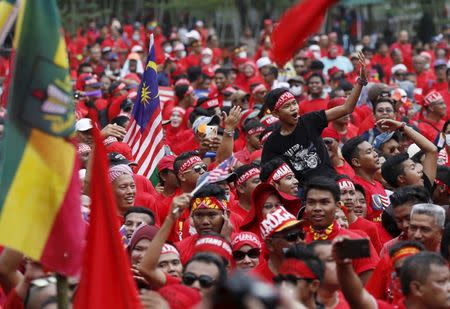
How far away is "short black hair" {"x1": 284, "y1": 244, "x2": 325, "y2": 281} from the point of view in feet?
22.9

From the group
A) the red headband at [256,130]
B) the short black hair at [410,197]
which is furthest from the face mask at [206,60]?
the short black hair at [410,197]

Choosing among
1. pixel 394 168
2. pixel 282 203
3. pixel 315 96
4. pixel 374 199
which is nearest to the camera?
pixel 282 203

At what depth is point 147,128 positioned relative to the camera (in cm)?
1291

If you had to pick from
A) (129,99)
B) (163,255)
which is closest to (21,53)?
(163,255)

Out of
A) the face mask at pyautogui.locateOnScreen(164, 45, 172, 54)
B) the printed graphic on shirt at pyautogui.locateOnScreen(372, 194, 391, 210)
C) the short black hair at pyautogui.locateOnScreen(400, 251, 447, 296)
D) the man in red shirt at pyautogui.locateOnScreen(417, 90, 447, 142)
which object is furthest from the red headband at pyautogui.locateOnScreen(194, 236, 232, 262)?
the face mask at pyautogui.locateOnScreen(164, 45, 172, 54)

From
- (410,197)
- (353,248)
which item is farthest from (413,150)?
(353,248)

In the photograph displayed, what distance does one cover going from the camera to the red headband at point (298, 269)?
6930 millimetres

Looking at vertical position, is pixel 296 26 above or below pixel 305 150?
above

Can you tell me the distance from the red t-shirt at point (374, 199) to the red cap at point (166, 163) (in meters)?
1.68

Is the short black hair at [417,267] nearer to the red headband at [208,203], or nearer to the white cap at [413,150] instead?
the red headband at [208,203]

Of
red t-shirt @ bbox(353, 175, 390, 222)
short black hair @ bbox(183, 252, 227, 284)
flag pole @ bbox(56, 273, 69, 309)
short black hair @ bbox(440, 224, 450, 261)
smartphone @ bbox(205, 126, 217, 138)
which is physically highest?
flag pole @ bbox(56, 273, 69, 309)

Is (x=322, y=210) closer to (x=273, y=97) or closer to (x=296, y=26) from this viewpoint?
(x=296, y=26)

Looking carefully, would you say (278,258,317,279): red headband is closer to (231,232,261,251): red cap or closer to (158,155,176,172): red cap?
(231,232,261,251): red cap

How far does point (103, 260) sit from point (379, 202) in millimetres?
5221
